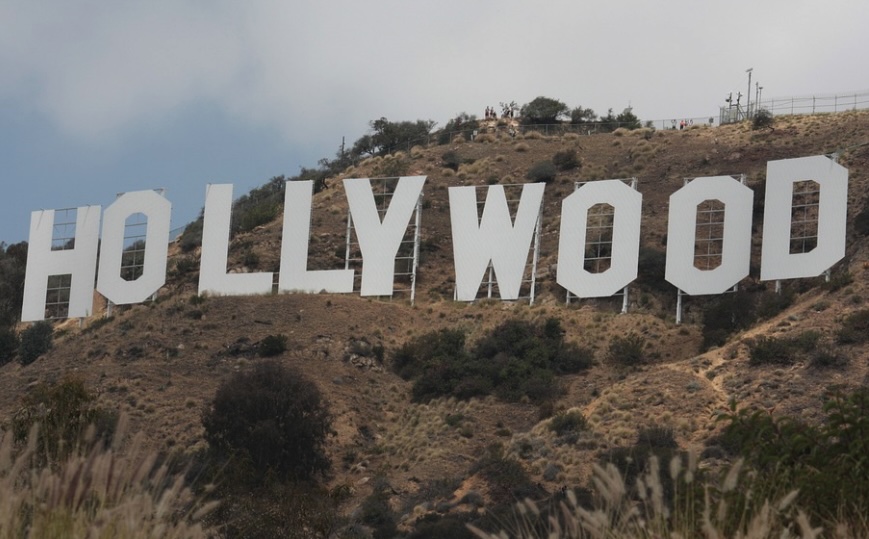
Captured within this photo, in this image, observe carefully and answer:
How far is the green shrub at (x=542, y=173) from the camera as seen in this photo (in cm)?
7162

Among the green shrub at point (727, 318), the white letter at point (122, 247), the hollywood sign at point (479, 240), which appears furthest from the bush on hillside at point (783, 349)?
the white letter at point (122, 247)

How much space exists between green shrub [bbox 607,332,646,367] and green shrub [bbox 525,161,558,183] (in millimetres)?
20880

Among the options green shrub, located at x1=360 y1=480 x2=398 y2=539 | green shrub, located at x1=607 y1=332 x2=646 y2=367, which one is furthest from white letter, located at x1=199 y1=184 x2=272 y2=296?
green shrub, located at x1=360 y1=480 x2=398 y2=539

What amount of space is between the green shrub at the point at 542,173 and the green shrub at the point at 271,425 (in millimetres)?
26775

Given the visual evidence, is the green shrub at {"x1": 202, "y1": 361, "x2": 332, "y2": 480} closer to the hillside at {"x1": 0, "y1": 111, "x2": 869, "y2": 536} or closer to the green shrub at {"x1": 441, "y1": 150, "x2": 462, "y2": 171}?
the hillside at {"x1": 0, "y1": 111, "x2": 869, "y2": 536}

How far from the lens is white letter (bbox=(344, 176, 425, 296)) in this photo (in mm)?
56156

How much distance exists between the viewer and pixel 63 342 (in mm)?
57875

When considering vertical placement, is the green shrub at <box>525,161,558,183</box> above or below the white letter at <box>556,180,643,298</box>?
above

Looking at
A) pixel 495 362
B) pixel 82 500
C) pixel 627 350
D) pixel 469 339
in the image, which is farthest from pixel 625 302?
pixel 82 500

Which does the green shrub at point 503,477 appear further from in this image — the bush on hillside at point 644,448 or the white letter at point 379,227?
the white letter at point 379,227

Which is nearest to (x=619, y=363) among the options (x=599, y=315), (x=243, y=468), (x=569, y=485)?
(x=599, y=315)

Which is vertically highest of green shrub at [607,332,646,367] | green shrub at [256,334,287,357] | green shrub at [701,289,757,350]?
green shrub at [701,289,757,350]

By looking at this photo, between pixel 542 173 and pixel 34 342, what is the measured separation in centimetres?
2507

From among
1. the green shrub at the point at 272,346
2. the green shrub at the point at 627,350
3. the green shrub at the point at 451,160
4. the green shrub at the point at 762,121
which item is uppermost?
the green shrub at the point at 762,121
